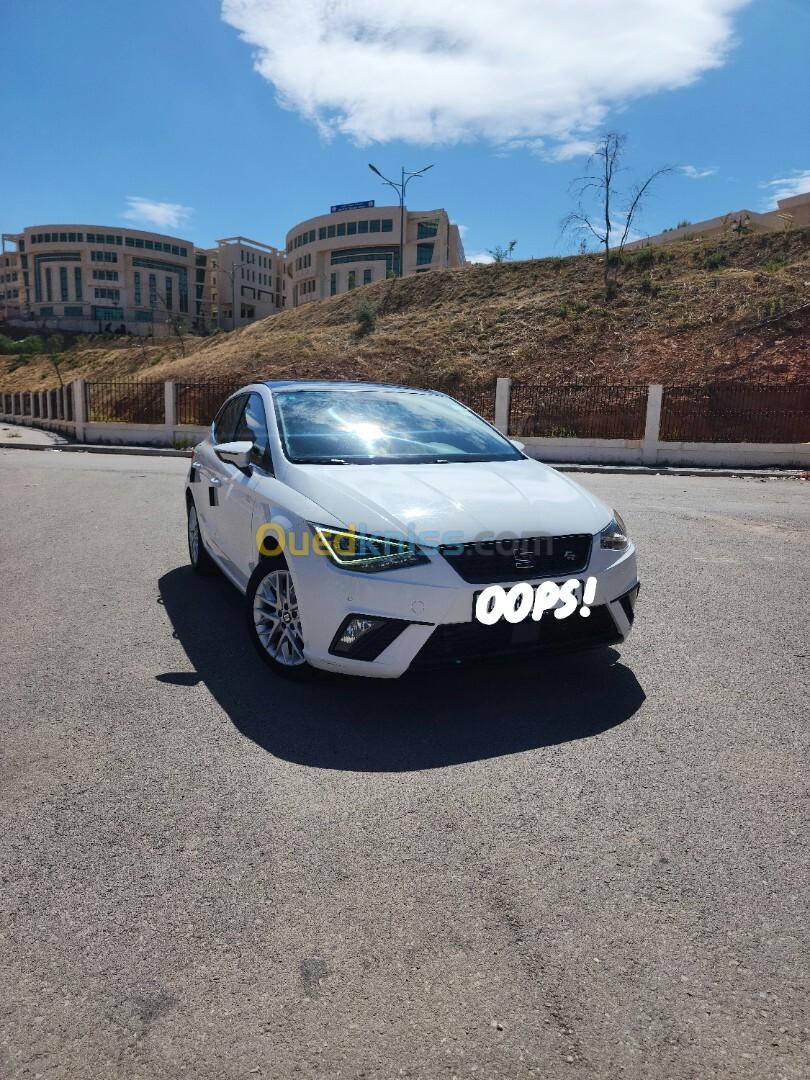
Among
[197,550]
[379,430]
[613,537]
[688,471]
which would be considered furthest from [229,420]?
[688,471]

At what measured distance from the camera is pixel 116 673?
13.0 ft

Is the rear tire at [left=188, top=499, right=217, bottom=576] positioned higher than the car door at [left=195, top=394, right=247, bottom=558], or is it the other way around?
the car door at [left=195, top=394, right=247, bottom=558]

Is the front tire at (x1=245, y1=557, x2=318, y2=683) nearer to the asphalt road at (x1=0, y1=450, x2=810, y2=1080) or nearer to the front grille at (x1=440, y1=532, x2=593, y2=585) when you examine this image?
the asphalt road at (x1=0, y1=450, x2=810, y2=1080)

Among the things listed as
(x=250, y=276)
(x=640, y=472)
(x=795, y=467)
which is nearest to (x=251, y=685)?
(x=640, y=472)

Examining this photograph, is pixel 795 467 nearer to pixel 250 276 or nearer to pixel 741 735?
pixel 741 735

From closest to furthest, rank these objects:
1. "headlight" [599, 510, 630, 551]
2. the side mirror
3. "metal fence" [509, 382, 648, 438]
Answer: "headlight" [599, 510, 630, 551] < the side mirror < "metal fence" [509, 382, 648, 438]

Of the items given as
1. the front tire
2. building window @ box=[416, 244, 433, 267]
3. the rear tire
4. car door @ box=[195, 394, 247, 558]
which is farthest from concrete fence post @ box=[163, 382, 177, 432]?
building window @ box=[416, 244, 433, 267]

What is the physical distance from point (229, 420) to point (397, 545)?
9.66ft

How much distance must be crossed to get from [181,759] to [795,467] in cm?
1971

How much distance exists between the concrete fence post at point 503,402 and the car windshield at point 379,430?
658 inches

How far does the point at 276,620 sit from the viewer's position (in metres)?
3.85

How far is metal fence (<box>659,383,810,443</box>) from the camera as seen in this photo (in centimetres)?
2034

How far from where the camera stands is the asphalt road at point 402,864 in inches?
68.7

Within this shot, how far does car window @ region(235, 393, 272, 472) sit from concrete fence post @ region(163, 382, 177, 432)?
1953 cm
